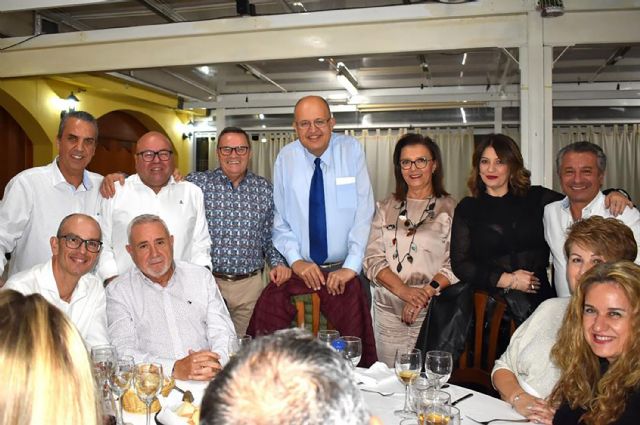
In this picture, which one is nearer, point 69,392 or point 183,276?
point 69,392

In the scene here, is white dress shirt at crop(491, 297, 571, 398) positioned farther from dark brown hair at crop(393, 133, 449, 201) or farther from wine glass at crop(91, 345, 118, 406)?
wine glass at crop(91, 345, 118, 406)

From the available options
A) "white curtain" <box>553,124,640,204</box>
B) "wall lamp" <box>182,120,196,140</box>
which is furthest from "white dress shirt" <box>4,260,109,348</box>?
"wall lamp" <box>182,120,196,140</box>

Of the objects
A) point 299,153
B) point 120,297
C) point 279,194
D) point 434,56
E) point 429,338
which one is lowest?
point 429,338

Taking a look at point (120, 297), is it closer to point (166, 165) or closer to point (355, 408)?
point (166, 165)

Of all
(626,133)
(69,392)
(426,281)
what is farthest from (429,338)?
(626,133)

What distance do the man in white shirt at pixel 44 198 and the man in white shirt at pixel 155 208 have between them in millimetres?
214

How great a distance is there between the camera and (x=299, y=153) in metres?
3.41

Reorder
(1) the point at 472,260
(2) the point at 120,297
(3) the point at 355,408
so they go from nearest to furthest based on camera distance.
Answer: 1. (3) the point at 355,408
2. (2) the point at 120,297
3. (1) the point at 472,260

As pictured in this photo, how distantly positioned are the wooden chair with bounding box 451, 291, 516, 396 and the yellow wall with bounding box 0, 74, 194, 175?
20.0 ft

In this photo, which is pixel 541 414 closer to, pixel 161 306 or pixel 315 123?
pixel 161 306

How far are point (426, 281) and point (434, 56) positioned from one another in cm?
496

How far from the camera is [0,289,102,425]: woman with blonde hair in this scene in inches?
30.3

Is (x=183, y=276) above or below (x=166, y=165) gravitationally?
below

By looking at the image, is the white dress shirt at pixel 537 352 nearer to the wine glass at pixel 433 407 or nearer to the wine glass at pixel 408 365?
the wine glass at pixel 408 365
